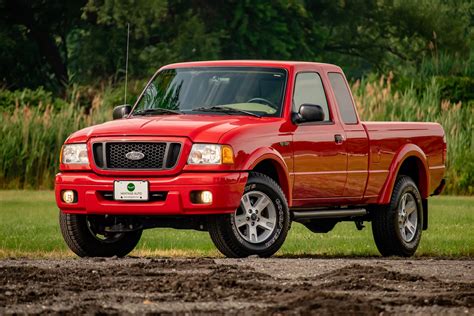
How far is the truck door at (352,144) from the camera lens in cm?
1496

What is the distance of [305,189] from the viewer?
563 inches

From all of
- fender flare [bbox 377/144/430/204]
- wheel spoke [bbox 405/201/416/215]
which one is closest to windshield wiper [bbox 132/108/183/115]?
fender flare [bbox 377/144/430/204]

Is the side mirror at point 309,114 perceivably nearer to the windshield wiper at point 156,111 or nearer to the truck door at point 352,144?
the truck door at point 352,144

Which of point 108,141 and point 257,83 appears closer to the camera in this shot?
point 108,141

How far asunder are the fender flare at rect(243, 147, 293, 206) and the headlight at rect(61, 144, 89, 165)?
151 centimetres

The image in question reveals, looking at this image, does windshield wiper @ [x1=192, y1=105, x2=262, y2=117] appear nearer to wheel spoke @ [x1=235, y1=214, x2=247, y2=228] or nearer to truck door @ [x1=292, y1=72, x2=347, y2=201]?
truck door @ [x1=292, y1=72, x2=347, y2=201]

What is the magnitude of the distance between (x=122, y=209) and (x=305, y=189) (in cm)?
201

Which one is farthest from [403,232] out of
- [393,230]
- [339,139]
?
[339,139]

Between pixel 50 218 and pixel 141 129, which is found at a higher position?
pixel 141 129

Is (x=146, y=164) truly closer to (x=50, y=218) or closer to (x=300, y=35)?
Result: (x=50, y=218)

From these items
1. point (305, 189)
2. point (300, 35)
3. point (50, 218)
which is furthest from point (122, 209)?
point (300, 35)

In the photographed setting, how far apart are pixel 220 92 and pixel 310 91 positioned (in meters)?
0.98

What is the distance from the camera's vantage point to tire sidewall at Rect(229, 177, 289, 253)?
13.4 meters

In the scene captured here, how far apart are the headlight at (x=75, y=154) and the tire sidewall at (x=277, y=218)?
1532mm
